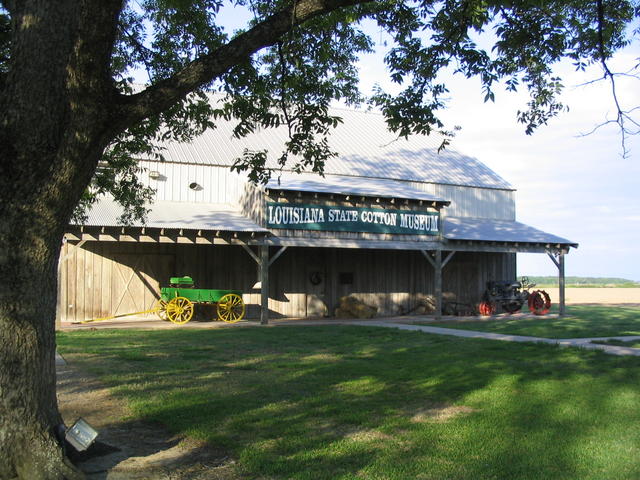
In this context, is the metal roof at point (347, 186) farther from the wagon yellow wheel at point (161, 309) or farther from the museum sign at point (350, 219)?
the wagon yellow wheel at point (161, 309)

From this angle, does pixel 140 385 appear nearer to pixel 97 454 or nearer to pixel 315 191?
pixel 97 454

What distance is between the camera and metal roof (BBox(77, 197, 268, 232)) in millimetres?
18609

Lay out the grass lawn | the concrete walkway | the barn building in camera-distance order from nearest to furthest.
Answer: the concrete walkway < the grass lawn < the barn building

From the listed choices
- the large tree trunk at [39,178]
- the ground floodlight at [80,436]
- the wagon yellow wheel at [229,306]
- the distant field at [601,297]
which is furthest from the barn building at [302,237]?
the distant field at [601,297]

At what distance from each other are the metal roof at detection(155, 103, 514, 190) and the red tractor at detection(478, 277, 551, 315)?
5.11 meters

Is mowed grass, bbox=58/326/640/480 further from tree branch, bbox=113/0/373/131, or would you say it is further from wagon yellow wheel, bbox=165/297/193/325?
wagon yellow wheel, bbox=165/297/193/325

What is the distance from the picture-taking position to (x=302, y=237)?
20969mm

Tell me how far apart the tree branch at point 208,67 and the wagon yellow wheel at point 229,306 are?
14805mm

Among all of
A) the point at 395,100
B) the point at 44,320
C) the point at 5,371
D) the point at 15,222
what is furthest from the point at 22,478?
the point at 395,100

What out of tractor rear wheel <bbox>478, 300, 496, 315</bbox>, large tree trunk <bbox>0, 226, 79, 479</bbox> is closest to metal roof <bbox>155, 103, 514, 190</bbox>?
tractor rear wheel <bbox>478, 300, 496, 315</bbox>

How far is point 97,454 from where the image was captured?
594 cm

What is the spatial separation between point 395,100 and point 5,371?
6598 mm

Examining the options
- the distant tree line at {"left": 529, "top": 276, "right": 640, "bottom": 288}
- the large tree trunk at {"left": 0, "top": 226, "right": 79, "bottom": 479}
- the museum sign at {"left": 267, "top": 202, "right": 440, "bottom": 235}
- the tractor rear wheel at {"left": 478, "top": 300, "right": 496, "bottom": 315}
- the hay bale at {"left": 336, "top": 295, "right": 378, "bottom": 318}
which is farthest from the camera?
the distant tree line at {"left": 529, "top": 276, "right": 640, "bottom": 288}

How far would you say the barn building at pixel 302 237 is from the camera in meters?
20.3
